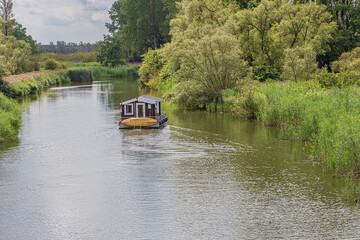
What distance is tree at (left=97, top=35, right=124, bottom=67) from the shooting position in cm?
10150

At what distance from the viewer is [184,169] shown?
20312 mm

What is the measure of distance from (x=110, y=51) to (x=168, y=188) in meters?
87.4

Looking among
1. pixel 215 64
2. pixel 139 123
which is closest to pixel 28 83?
pixel 215 64

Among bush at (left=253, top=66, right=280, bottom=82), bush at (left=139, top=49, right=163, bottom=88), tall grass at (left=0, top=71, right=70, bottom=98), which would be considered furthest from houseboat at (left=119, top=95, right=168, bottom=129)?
bush at (left=139, top=49, right=163, bottom=88)

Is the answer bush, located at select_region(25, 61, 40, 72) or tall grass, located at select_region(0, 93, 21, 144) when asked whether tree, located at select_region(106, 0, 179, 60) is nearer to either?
bush, located at select_region(25, 61, 40, 72)

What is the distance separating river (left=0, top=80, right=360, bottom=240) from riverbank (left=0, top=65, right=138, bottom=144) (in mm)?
1638

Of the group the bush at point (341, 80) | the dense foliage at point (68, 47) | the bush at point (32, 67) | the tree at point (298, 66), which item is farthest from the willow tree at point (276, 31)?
the dense foliage at point (68, 47)

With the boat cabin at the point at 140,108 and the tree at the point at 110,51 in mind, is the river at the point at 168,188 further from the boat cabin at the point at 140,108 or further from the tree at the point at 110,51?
the tree at the point at 110,51

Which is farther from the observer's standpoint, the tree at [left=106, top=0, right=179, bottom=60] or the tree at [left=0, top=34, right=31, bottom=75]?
the tree at [left=106, top=0, right=179, bottom=60]

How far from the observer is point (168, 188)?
17.7 m

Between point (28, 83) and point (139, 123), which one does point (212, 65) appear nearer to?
point (139, 123)

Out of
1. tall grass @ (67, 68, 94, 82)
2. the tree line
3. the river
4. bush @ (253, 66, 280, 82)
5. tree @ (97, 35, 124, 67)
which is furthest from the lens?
tree @ (97, 35, 124, 67)

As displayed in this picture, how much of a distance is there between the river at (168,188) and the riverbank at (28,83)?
5.37 ft

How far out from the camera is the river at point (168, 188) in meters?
13.9
